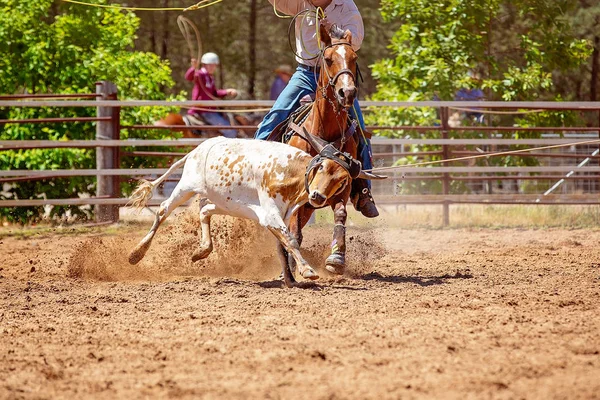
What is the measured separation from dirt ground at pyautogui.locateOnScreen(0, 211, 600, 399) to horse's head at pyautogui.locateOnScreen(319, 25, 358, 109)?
4.56 feet

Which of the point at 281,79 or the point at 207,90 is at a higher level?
the point at 281,79

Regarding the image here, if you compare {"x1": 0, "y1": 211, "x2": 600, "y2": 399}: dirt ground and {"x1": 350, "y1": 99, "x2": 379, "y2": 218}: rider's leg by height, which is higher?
{"x1": 350, "y1": 99, "x2": 379, "y2": 218}: rider's leg

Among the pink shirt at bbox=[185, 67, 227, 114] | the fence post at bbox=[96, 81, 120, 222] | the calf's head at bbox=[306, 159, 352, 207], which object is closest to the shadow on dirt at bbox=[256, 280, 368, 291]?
the calf's head at bbox=[306, 159, 352, 207]

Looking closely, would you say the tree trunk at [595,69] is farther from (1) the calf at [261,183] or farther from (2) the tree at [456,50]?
(1) the calf at [261,183]

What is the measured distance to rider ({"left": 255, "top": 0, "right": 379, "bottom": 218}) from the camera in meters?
7.87

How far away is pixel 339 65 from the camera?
7.06 m

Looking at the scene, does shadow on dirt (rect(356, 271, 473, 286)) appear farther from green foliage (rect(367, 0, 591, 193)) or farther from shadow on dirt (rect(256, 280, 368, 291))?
green foliage (rect(367, 0, 591, 193))

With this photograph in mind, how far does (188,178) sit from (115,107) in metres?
5.01

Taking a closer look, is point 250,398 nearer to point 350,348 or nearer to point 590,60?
point 350,348

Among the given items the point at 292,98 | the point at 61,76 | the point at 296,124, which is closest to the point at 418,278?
the point at 296,124

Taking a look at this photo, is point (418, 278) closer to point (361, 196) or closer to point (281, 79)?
point (361, 196)

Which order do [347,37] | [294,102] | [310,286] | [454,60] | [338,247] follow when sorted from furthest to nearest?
[454,60] < [294,102] < [338,247] < [347,37] < [310,286]

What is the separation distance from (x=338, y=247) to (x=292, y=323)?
2.01 meters

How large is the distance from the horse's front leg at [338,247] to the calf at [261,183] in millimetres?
380
